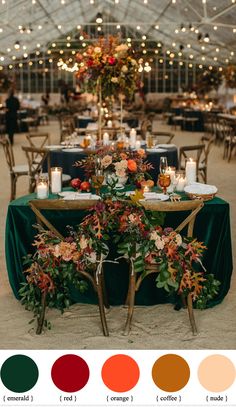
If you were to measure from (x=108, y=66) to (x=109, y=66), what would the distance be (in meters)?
0.01

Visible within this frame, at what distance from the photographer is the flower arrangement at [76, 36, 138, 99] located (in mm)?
6555

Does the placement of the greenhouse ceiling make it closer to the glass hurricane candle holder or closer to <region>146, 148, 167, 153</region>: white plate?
<region>146, 148, 167, 153</region>: white plate

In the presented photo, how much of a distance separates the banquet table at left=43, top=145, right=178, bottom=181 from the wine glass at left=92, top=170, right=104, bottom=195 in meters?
2.25

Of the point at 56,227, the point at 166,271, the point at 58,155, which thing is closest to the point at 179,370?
the point at 166,271

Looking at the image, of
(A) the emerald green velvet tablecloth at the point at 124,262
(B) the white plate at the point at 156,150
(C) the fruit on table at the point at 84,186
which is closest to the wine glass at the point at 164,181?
(A) the emerald green velvet tablecloth at the point at 124,262

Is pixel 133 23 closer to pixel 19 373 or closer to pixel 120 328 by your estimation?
pixel 120 328

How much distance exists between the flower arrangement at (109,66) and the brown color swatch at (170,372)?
→ 516 cm

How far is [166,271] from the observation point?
128 inches

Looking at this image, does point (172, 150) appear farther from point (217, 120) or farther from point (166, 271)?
point (217, 120)

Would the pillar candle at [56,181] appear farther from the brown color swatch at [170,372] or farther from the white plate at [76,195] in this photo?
the brown color swatch at [170,372]

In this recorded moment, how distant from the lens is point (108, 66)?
6605 millimetres

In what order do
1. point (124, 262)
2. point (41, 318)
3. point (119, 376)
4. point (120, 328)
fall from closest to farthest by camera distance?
point (119, 376)
point (41, 318)
point (120, 328)
point (124, 262)

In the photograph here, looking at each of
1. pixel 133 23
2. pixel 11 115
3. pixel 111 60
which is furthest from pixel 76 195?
pixel 133 23

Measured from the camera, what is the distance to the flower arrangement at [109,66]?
6.55 metres
